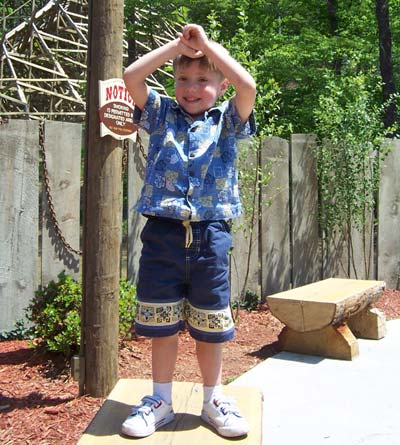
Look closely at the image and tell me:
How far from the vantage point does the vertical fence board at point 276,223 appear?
21.7 feet

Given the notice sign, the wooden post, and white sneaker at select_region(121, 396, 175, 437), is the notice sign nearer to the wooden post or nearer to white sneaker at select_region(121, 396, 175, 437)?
the wooden post

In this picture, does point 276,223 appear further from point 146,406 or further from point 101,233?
point 146,406

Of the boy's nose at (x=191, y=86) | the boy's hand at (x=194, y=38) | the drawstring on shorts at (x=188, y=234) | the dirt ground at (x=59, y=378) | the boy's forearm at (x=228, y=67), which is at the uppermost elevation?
the boy's hand at (x=194, y=38)

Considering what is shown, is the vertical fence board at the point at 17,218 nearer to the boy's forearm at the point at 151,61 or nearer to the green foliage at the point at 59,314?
the green foliage at the point at 59,314

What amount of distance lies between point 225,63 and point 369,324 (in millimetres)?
3916

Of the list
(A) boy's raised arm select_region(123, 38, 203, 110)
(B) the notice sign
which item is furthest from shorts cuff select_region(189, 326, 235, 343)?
(B) the notice sign

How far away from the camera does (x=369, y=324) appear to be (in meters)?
5.74

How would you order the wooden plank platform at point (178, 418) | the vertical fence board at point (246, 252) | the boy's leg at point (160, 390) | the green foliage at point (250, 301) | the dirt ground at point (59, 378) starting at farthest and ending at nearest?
the green foliage at point (250, 301) → the vertical fence board at point (246, 252) → the dirt ground at point (59, 378) → the boy's leg at point (160, 390) → the wooden plank platform at point (178, 418)

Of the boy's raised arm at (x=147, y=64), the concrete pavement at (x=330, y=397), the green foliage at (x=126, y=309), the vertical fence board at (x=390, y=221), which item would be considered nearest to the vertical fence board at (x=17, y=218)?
the green foliage at (x=126, y=309)

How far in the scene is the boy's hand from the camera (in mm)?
2504

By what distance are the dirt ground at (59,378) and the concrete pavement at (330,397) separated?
14.3 inches

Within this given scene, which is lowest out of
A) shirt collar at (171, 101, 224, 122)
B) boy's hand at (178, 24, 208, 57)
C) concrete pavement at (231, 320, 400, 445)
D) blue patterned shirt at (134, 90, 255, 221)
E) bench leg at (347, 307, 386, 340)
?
concrete pavement at (231, 320, 400, 445)

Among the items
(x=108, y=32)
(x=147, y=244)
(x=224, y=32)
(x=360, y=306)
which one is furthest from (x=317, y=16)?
(x=147, y=244)

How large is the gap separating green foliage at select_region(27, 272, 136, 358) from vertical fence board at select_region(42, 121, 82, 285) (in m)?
0.26
